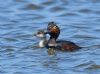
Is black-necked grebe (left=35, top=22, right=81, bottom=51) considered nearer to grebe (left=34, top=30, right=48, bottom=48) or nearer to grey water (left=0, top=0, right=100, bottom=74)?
grebe (left=34, top=30, right=48, bottom=48)

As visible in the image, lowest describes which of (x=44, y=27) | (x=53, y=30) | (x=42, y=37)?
(x=42, y=37)

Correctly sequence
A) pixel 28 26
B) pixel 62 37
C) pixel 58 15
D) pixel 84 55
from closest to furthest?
1. pixel 84 55
2. pixel 62 37
3. pixel 28 26
4. pixel 58 15

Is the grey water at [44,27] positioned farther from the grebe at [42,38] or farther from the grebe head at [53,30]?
the grebe head at [53,30]

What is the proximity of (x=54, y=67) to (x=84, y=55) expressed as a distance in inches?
53.9

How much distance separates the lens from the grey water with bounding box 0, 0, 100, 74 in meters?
15.6

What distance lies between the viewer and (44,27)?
66.9 feet

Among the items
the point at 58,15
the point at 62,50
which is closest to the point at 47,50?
the point at 62,50

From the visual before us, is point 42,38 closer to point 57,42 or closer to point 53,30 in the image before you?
point 53,30

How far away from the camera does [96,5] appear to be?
23703mm

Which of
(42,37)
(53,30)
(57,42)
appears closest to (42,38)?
(42,37)

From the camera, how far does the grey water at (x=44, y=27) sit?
15.6m

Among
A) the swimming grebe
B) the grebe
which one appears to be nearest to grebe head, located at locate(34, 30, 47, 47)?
the grebe

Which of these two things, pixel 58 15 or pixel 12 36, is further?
pixel 58 15

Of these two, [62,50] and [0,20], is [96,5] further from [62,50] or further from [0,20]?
[62,50]
